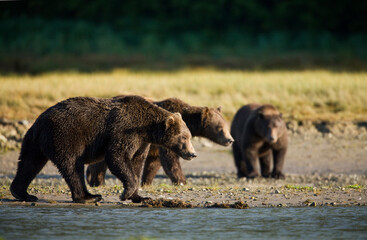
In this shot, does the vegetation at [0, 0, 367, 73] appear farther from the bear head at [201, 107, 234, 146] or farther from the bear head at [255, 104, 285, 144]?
the bear head at [201, 107, 234, 146]

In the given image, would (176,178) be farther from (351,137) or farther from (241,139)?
(351,137)

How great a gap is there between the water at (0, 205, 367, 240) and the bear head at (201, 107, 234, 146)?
243cm

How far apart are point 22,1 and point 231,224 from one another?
112 ft

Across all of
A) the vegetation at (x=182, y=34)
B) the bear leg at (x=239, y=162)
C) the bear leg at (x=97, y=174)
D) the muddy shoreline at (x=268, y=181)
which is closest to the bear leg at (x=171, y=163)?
the muddy shoreline at (x=268, y=181)

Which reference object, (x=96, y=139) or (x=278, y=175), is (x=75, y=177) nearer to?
(x=96, y=139)

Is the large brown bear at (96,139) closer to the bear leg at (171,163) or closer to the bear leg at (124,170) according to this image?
the bear leg at (124,170)

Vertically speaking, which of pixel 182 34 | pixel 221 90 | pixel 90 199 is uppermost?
pixel 182 34

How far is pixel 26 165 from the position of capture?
906cm

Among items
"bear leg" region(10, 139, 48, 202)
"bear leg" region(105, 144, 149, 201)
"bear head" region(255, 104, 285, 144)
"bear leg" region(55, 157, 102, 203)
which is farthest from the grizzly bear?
"bear leg" region(10, 139, 48, 202)

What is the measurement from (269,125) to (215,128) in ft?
6.69

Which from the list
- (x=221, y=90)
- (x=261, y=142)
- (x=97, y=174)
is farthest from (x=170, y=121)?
(x=221, y=90)

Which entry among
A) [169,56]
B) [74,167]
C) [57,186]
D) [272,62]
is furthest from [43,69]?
[74,167]

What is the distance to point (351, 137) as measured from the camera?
1664 centimetres

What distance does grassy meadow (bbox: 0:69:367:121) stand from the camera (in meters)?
18.2
